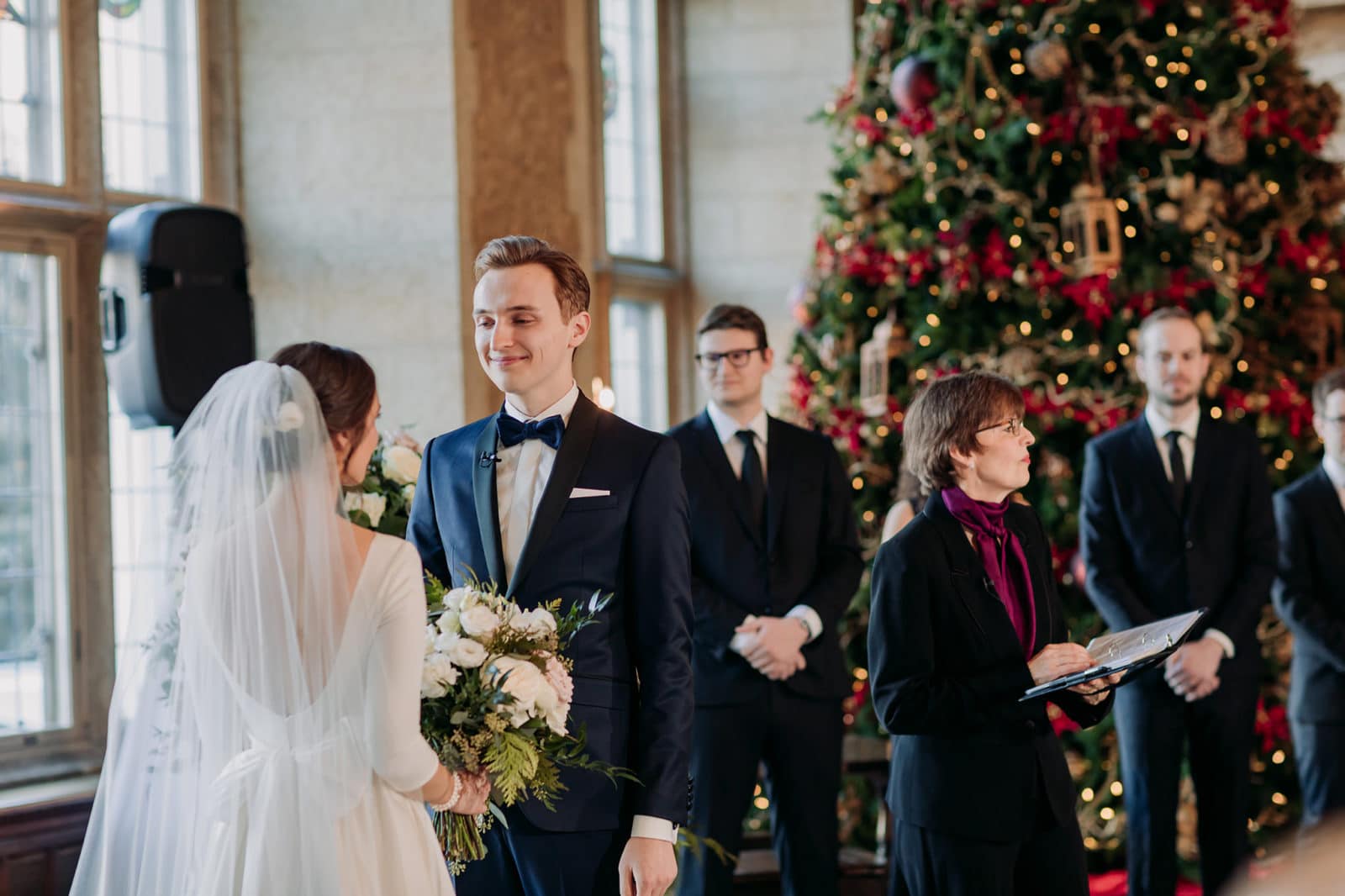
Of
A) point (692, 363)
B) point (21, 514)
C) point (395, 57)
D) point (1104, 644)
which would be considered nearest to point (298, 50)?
point (395, 57)

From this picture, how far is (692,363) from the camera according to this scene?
729cm

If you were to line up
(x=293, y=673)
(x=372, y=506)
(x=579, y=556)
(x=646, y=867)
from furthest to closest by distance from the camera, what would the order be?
(x=372, y=506) → (x=579, y=556) → (x=646, y=867) → (x=293, y=673)

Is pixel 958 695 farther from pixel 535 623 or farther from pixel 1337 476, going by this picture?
pixel 1337 476

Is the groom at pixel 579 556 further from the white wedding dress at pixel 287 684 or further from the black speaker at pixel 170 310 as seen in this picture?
the black speaker at pixel 170 310

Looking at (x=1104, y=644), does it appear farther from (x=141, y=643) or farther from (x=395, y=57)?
(x=395, y=57)

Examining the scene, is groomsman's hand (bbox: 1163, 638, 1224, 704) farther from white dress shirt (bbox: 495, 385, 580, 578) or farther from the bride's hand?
the bride's hand

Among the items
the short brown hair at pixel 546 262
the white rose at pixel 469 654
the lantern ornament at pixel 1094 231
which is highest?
the lantern ornament at pixel 1094 231

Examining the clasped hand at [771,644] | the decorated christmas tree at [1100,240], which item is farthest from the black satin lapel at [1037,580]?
the decorated christmas tree at [1100,240]

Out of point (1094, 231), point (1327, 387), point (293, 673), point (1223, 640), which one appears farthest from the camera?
point (1094, 231)

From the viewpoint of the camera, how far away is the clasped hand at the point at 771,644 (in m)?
3.78

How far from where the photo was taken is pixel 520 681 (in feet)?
7.03

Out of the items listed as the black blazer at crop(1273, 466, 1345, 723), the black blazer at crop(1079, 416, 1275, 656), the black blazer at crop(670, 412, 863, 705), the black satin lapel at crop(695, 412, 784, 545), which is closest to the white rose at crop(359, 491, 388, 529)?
the black blazer at crop(670, 412, 863, 705)

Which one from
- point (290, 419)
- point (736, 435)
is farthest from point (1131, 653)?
point (736, 435)

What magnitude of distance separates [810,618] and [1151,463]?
1237mm
